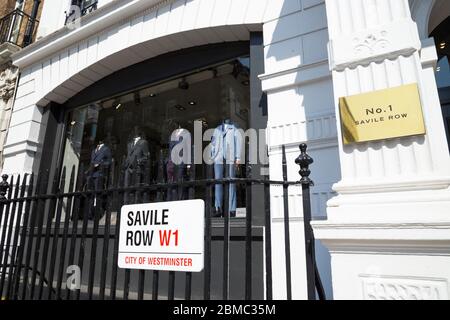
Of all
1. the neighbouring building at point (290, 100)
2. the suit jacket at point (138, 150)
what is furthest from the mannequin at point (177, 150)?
the suit jacket at point (138, 150)

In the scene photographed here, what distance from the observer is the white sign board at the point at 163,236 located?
203cm

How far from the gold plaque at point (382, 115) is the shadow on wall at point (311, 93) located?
964 mm

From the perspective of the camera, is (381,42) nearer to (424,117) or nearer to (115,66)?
(424,117)

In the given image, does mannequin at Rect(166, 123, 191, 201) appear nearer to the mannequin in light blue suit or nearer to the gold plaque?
the mannequin in light blue suit

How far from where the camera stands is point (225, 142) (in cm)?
447

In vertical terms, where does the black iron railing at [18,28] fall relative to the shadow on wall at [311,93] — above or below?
above

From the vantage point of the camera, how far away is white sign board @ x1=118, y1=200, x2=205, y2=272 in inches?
80.0

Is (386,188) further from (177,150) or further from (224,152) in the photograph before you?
(177,150)

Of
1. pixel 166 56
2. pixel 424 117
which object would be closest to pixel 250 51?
pixel 166 56

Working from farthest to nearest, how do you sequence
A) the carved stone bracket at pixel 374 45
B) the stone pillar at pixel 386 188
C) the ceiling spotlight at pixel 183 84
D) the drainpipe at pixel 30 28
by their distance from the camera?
the drainpipe at pixel 30 28 → the ceiling spotlight at pixel 183 84 → the carved stone bracket at pixel 374 45 → the stone pillar at pixel 386 188

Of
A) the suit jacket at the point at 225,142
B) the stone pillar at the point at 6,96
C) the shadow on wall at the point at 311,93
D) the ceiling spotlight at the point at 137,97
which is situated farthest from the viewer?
the stone pillar at the point at 6,96

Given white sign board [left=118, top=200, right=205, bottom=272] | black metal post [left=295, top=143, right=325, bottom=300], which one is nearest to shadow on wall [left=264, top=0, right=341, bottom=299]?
black metal post [left=295, top=143, right=325, bottom=300]

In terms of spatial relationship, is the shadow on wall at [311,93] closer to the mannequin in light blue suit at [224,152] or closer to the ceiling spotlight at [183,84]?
the mannequin in light blue suit at [224,152]

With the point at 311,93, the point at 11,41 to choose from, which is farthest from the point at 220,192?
the point at 11,41
